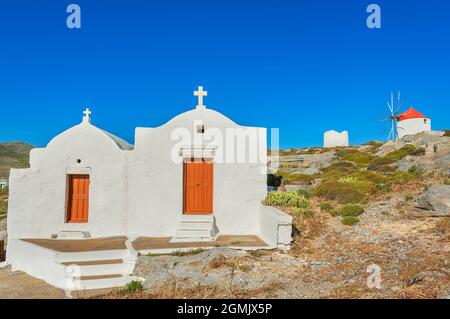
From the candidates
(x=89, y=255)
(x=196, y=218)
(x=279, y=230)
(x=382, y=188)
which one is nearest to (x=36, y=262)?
(x=89, y=255)

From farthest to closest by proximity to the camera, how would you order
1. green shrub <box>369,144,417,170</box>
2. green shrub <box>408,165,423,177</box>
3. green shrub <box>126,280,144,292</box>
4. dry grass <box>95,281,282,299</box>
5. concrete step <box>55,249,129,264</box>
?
green shrub <box>369,144,417,170</box>
green shrub <box>408,165,423,177</box>
concrete step <box>55,249,129,264</box>
green shrub <box>126,280,144,292</box>
dry grass <box>95,281,282,299</box>

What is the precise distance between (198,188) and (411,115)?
4426 cm

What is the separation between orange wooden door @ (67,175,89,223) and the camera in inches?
453

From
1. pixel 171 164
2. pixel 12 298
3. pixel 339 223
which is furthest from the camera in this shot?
pixel 339 223

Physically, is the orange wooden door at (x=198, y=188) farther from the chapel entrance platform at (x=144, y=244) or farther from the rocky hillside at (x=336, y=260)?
the rocky hillside at (x=336, y=260)

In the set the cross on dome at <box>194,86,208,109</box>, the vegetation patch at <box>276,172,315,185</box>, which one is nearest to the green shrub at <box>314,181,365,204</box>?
the vegetation patch at <box>276,172,315,185</box>

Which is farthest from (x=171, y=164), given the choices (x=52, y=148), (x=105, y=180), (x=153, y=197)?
(x=52, y=148)

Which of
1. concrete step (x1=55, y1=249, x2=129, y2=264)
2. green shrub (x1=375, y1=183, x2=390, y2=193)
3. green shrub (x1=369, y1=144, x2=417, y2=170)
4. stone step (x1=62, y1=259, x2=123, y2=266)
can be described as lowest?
stone step (x1=62, y1=259, x2=123, y2=266)

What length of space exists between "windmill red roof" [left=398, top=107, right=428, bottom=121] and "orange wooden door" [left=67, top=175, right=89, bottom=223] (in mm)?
46169

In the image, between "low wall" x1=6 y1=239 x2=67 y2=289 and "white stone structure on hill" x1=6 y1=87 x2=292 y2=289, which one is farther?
"white stone structure on hill" x1=6 y1=87 x2=292 y2=289

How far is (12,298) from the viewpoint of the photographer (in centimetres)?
741

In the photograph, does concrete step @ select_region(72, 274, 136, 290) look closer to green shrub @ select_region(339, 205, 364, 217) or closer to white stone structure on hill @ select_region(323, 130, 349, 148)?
green shrub @ select_region(339, 205, 364, 217)
